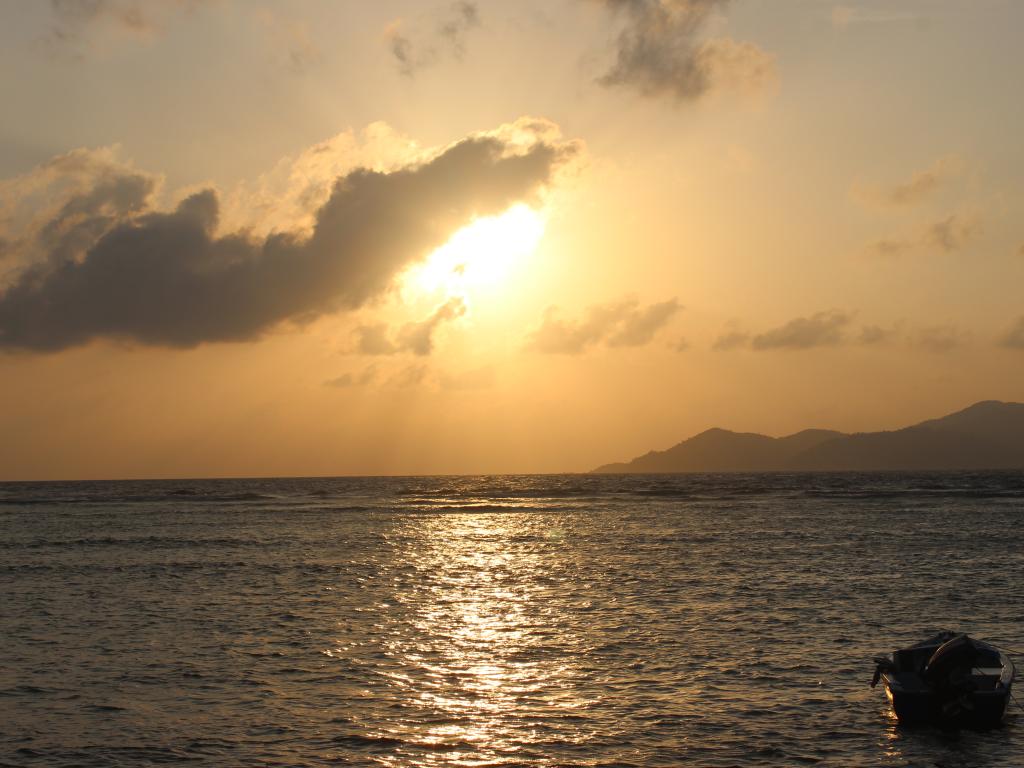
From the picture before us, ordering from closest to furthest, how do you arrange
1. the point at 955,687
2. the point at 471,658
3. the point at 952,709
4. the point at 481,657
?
the point at 952,709, the point at 955,687, the point at 471,658, the point at 481,657

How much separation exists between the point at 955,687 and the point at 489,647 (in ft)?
53.1

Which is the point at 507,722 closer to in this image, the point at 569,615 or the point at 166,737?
the point at 166,737

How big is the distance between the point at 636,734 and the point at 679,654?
30.0 ft

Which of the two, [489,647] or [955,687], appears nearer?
[955,687]

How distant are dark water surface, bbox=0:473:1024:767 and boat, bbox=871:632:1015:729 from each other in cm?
70

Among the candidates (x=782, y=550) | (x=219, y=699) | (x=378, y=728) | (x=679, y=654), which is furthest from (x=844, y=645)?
(x=782, y=550)

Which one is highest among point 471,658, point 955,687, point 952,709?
point 955,687

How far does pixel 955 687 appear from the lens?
25141mm

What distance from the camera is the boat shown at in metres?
24.7

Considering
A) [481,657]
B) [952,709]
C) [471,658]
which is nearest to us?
[952,709]

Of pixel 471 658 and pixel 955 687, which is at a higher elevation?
pixel 955 687

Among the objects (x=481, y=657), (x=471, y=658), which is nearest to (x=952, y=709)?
(x=481, y=657)

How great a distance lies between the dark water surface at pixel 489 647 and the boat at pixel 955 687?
2.29 feet

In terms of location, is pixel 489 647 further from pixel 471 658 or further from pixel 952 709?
pixel 952 709
